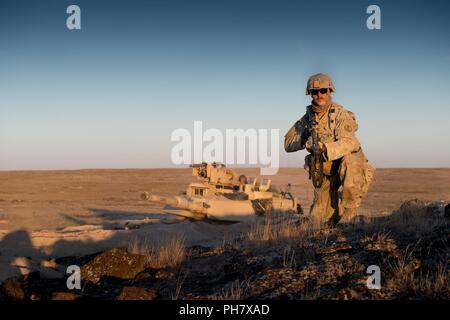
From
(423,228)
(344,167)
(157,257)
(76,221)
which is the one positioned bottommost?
(76,221)

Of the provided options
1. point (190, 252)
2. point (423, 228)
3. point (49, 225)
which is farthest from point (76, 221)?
point (423, 228)

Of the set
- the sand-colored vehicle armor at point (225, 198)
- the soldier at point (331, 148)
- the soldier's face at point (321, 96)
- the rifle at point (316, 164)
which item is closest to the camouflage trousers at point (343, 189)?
the soldier at point (331, 148)

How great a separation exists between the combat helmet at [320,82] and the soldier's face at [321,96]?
10 centimetres

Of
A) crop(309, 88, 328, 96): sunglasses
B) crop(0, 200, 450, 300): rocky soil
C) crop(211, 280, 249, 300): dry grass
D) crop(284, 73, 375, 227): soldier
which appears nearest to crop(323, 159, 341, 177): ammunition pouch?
crop(284, 73, 375, 227): soldier

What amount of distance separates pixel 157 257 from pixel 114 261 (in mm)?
840

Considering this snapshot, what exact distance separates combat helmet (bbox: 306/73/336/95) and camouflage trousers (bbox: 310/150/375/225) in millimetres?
1083

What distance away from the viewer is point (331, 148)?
6629 millimetres

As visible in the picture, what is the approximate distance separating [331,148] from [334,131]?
432 millimetres

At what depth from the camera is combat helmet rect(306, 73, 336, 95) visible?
22.8 feet

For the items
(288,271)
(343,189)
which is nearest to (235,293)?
(288,271)

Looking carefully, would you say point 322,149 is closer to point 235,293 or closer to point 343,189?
point 343,189
